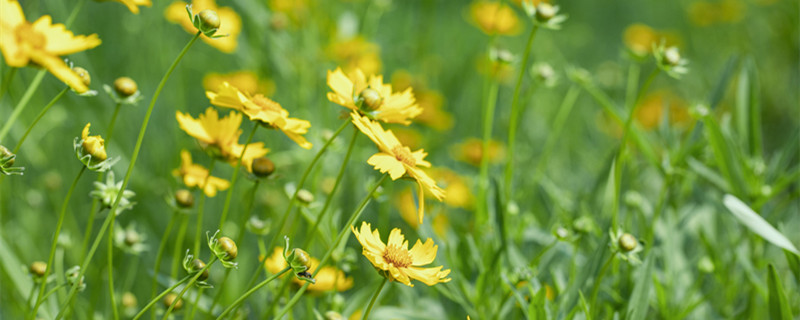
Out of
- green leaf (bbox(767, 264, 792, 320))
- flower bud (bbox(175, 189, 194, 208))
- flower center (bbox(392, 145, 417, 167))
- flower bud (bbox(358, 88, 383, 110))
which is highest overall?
flower bud (bbox(358, 88, 383, 110))

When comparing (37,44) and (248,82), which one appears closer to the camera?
(37,44)

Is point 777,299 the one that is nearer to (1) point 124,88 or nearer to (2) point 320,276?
(2) point 320,276

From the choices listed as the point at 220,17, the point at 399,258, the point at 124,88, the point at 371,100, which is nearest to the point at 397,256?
the point at 399,258

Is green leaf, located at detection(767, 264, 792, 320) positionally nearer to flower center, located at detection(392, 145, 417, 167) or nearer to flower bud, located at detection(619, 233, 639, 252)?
flower bud, located at detection(619, 233, 639, 252)

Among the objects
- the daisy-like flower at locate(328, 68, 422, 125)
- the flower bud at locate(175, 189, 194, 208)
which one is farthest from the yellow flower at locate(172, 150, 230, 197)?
the daisy-like flower at locate(328, 68, 422, 125)

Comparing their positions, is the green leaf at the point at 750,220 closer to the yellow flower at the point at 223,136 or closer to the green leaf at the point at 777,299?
the green leaf at the point at 777,299

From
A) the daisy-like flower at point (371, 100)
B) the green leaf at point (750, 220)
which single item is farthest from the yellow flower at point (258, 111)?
the green leaf at point (750, 220)
